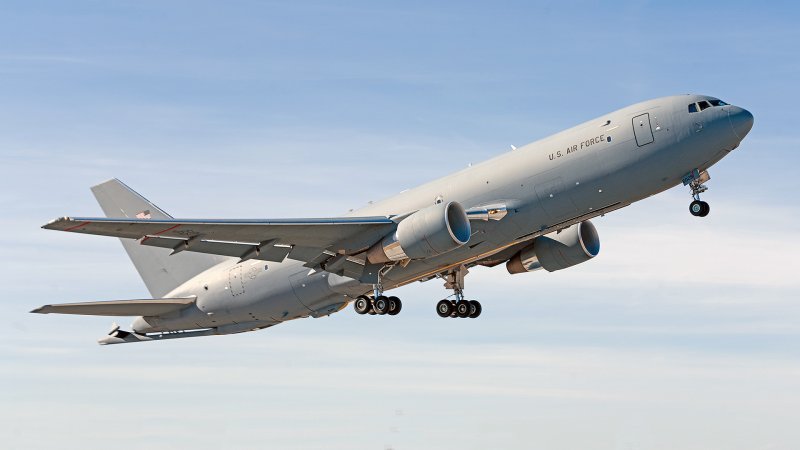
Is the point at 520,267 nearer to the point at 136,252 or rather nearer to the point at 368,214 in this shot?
the point at 368,214

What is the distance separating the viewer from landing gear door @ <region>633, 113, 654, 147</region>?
41.2 meters

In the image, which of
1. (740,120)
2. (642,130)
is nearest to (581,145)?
(642,130)

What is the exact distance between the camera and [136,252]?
187 ft

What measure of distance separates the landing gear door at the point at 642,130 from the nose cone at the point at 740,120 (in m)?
3.00

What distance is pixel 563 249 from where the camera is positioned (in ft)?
168

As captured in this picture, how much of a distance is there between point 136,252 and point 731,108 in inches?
1226

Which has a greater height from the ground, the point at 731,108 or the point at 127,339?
the point at 731,108

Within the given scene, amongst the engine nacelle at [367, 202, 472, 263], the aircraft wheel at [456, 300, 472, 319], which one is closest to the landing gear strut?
the engine nacelle at [367, 202, 472, 263]

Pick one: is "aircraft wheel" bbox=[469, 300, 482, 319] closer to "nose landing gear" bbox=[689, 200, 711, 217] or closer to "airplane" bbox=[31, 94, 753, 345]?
"airplane" bbox=[31, 94, 753, 345]

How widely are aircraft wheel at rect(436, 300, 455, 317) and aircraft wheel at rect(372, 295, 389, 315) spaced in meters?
4.79

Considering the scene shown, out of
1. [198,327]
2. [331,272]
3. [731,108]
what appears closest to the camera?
[731,108]

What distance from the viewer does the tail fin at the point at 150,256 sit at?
177ft

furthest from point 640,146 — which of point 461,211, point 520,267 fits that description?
point 520,267

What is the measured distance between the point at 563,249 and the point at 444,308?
6.26 meters
